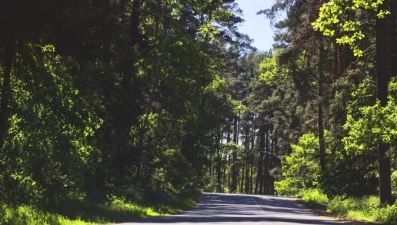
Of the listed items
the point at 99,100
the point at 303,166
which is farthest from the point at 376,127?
the point at 303,166

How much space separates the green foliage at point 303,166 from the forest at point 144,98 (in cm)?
30

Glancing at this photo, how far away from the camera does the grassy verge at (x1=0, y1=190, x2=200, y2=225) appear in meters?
14.2

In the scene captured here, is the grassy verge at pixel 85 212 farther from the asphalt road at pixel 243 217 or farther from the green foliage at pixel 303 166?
the green foliage at pixel 303 166

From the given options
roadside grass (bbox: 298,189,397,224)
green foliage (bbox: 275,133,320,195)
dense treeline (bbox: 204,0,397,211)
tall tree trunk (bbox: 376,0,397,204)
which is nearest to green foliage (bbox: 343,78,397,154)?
dense treeline (bbox: 204,0,397,211)

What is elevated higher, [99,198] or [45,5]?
[45,5]

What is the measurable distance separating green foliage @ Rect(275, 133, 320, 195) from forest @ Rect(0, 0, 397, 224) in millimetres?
305

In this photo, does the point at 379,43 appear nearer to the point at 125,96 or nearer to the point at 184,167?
the point at 125,96

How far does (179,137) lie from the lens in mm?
38500

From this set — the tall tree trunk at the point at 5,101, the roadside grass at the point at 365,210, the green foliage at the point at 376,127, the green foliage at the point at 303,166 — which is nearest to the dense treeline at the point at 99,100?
the tall tree trunk at the point at 5,101

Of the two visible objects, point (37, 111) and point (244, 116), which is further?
point (244, 116)

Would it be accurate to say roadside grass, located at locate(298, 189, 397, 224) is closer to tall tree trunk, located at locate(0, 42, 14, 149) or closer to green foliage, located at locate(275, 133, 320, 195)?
tall tree trunk, located at locate(0, 42, 14, 149)

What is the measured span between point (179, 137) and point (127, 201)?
14385 mm

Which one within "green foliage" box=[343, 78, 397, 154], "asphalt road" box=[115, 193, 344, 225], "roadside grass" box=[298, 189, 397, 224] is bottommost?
"asphalt road" box=[115, 193, 344, 225]

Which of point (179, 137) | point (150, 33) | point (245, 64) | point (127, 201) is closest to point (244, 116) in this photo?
point (245, 64)
